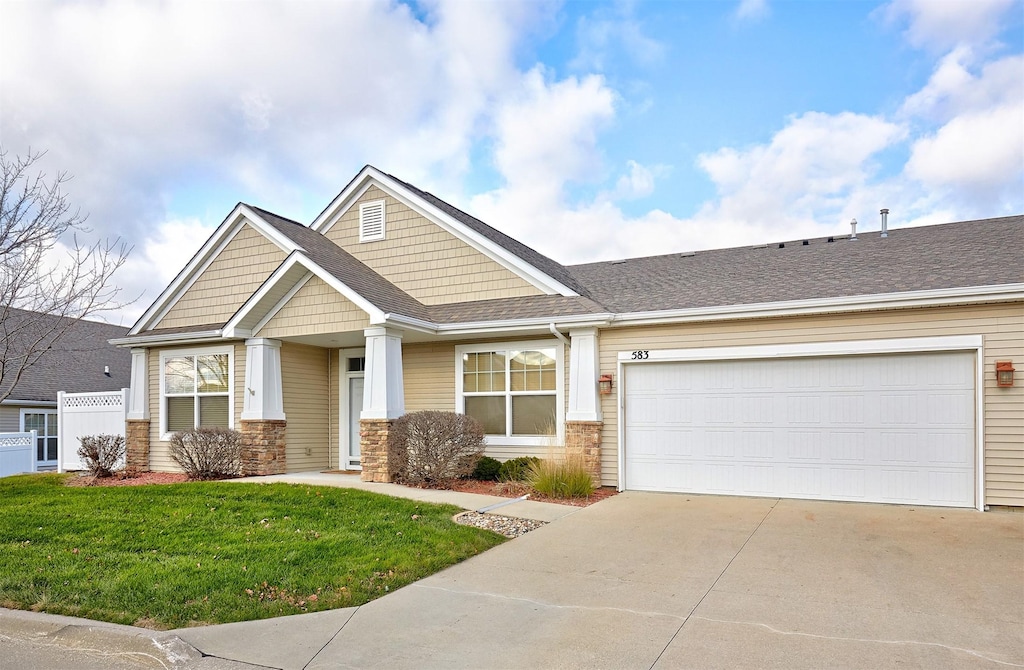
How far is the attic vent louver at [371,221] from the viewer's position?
588 inches

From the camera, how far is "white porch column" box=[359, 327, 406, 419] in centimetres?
1211

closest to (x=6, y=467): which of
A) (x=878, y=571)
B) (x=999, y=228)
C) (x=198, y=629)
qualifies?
(x=198, y=629)

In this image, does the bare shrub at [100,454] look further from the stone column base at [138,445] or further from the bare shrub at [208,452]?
the bare shrub at [208,452]

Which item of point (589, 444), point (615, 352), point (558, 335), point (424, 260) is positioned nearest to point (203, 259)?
point (424, 260)

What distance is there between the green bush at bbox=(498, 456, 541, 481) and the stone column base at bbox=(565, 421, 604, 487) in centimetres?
71

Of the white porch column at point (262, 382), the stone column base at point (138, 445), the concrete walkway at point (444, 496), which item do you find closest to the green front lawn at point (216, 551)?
the concrete walkway at point (444, 496)

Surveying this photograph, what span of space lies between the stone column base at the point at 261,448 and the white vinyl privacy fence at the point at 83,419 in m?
4.70

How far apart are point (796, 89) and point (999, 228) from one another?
16.5 ft

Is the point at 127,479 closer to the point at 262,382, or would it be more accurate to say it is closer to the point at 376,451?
the point at 262,382

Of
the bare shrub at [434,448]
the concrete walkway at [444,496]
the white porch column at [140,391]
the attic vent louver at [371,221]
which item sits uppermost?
the attic vent louver at [371,221]

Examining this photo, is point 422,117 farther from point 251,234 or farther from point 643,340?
point 643,340

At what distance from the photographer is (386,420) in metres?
12.0

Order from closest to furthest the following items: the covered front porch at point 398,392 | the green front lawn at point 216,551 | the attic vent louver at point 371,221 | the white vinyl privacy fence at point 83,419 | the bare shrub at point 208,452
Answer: the green front lawn at point 216,551
the covered front porch at point 398,392
the bare shrub at point 208,452
the attic vent louver at point 371,221
the white vinyl privacy fence at point 83,419

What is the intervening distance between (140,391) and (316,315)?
5640mm
